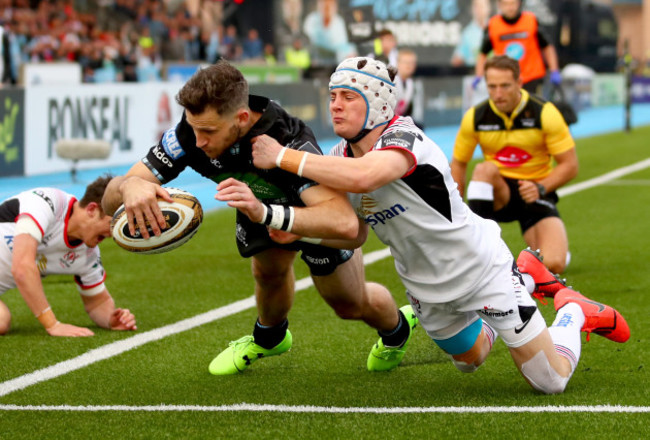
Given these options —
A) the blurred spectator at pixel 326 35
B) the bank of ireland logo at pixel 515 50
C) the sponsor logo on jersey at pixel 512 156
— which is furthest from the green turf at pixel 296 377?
the blurred spectator at pixel 326 35

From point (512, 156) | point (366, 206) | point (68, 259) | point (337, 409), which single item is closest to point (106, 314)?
point (68, 259)

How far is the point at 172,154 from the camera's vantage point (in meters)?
5.03

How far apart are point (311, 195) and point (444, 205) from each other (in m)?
0.61

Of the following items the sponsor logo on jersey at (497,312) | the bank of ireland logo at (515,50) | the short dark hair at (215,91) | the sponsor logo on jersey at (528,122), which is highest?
the bank of ireland logo at (515,50)

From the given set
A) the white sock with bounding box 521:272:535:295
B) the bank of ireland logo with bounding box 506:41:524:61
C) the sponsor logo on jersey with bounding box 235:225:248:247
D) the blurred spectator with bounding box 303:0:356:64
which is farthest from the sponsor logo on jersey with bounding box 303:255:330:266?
the blurred spectator with bounding box 303:0:356:64

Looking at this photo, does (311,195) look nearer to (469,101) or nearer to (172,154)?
(172,154)

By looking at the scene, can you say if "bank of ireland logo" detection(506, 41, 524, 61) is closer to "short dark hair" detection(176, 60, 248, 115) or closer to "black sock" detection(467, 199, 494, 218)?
"black sock" detection(467, 199, 494, 218)

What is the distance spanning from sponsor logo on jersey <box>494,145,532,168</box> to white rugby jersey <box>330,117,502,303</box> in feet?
12.5

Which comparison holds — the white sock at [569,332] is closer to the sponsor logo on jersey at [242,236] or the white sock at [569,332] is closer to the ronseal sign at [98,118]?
the sponsor logo on jersey at [242,236]

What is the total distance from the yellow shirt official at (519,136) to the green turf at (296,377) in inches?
38.5

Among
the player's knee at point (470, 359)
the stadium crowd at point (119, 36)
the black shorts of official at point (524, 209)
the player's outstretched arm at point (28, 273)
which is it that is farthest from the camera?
the stadium crowd at point (119, 36)

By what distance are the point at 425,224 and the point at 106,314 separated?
296 cm

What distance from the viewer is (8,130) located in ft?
47.2

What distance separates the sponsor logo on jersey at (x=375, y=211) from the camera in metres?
4.70
